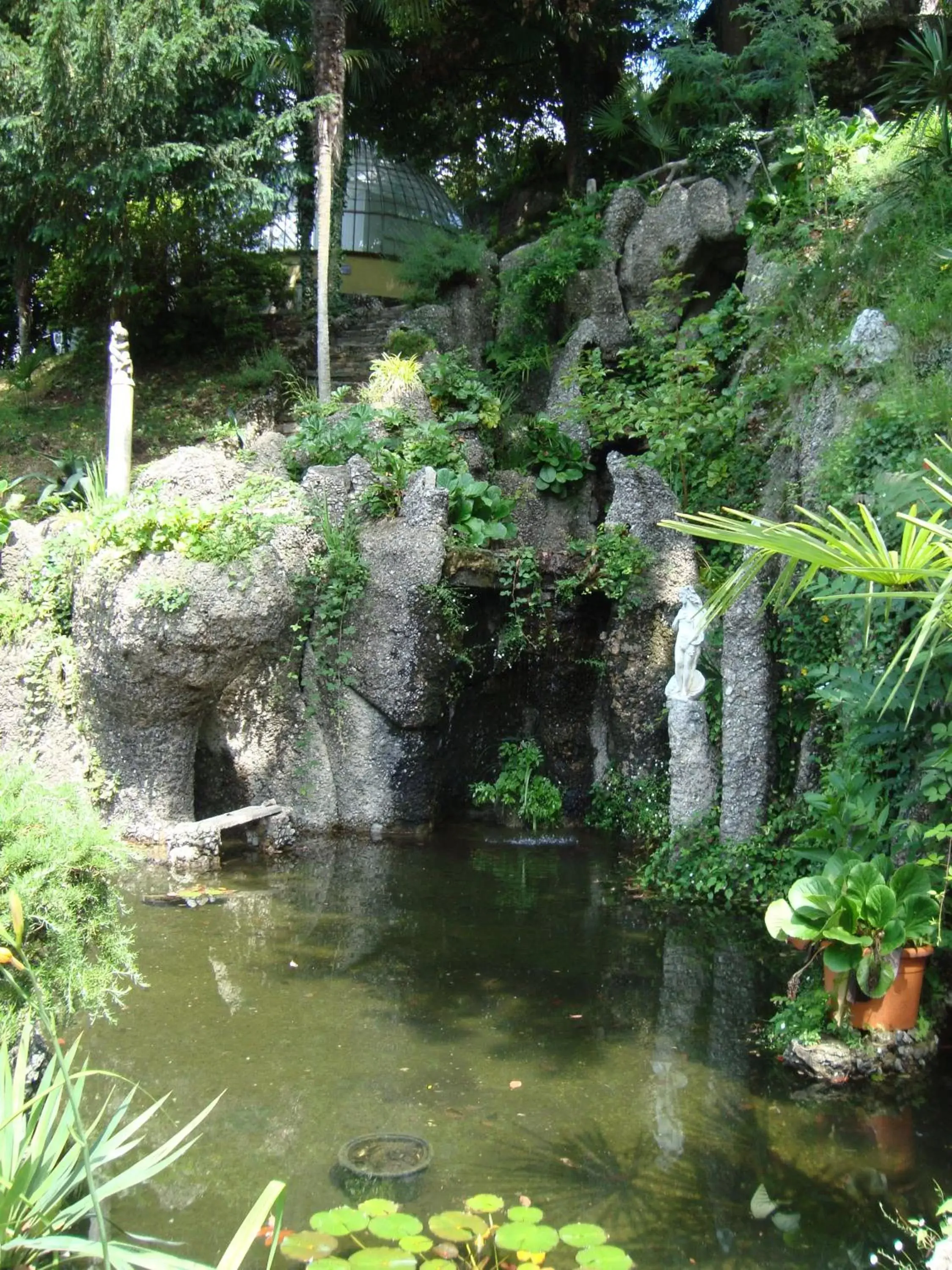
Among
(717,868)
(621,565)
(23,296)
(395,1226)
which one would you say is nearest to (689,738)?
(717,868)

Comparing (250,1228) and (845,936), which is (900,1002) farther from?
(250,1228)

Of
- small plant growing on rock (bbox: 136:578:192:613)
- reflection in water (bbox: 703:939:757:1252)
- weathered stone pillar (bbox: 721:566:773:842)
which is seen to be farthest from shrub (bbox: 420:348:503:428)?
reflection in water (bbox: 703:939:757:1252)

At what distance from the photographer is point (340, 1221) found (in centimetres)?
389

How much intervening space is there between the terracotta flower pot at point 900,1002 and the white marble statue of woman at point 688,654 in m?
3.50

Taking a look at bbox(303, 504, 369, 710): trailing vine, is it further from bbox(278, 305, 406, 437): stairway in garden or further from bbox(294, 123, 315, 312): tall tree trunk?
bbox(294, 123, 315, 312): tall tree trunk

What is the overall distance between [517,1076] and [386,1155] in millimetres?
979

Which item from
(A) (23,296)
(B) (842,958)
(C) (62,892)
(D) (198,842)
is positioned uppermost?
(A) (23,296)

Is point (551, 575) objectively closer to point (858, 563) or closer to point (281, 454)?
point (281, 454)

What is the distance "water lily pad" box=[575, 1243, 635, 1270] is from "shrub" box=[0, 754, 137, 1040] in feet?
6.76

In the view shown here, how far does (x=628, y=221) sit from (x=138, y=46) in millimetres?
6386

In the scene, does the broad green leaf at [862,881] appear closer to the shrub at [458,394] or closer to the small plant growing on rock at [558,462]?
the small plant growing on rock at [558,462]

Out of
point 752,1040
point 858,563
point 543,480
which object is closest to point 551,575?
point 543,480

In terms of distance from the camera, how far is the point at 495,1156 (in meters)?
4.68

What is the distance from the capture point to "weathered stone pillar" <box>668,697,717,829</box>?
8750 mm
